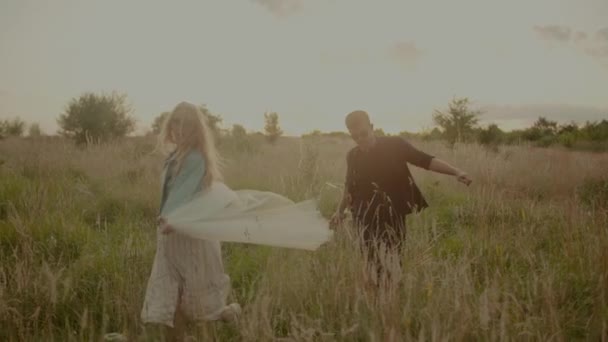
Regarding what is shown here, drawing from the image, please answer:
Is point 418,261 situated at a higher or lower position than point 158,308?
higher

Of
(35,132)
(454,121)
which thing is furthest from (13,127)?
(454,121)

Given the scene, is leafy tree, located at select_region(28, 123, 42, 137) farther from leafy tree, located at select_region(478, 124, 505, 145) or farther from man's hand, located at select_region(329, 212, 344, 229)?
leafy tree, located at select_region(478, 124, 505, 145)

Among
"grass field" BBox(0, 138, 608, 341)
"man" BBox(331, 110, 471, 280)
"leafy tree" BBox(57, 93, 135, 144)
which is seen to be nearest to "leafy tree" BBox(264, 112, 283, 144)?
"leafy tree" BBox(57, 93, 135, 144)

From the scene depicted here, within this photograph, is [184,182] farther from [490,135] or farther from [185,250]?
[490,135]

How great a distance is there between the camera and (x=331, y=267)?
3.11m

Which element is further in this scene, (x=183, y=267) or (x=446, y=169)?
(x=446, y=169)

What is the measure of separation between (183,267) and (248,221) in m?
0.61

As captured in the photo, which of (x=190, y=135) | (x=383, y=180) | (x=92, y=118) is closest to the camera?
(x=190, y=135)

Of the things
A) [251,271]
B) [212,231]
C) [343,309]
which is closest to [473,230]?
[251,271]

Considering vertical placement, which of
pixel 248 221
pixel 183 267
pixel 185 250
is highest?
pixel 248 221

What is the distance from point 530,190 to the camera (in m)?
8.60

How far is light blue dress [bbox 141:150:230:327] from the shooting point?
3.21 metres

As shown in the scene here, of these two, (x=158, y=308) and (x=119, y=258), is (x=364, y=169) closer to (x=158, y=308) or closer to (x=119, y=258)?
(x=158, y=308)

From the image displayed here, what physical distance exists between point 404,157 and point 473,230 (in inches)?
84.1
